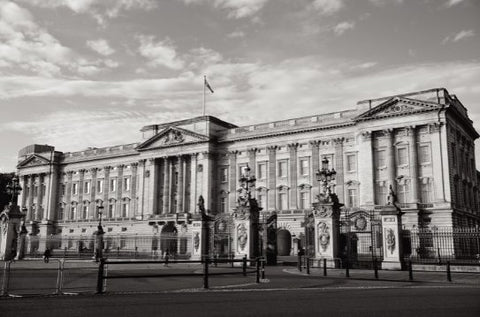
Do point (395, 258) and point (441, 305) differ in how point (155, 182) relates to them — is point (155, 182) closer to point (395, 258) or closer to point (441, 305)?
point (395, 258)

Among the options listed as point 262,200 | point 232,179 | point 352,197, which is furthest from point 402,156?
point 232,179

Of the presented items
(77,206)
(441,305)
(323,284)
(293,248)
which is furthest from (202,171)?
(441,305)

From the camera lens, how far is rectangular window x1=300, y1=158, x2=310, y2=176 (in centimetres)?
6003

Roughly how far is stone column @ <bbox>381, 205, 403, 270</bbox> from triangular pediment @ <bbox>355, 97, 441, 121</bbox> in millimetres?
27792

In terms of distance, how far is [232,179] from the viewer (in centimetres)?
6550

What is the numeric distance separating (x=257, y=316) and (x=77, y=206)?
7832 centimetres

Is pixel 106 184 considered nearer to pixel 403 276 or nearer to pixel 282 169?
pixel 282 169

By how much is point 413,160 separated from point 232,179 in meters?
24.0

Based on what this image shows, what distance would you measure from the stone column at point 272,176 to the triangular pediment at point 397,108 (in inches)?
488

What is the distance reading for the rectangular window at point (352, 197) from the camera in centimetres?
5584

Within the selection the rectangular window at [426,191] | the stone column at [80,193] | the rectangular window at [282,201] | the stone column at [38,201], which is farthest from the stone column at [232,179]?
the stone column at [38,201]

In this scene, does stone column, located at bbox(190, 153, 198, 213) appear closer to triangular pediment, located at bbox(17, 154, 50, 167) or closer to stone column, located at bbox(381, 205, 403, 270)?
triangular pediment, located at bbox(17, 154, 50, 167)

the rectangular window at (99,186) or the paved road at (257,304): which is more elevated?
the rectangular window at (99,186)

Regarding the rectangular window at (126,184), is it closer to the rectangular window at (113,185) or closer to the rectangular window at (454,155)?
the rectangular window at (113,185)
